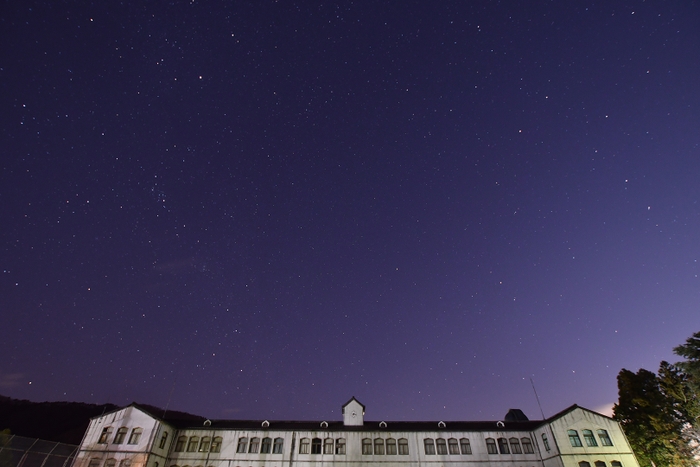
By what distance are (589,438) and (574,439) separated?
5.21 feet

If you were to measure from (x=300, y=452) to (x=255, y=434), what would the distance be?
5219 millimetres

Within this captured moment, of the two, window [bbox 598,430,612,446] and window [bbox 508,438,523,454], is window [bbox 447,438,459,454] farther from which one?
window [bbox 598,430,612,446]

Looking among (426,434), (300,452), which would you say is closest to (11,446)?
(300,452)

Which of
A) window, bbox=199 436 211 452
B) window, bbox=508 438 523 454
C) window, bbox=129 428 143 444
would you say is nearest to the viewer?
window, bbox=129 428 143 444

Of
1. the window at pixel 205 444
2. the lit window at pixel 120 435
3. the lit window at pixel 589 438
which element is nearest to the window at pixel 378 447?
the window at pixel 205 444

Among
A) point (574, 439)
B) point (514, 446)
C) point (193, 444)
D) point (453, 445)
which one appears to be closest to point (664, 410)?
point (574, 439)

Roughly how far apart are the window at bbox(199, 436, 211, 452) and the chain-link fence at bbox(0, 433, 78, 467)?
11571 millimetres

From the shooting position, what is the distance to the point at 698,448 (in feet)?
102

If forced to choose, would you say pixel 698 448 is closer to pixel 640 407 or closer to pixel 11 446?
pixel 640 407

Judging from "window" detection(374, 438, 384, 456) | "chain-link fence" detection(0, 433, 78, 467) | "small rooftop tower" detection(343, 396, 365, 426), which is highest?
"small rooftop tower" detection(343, 396, 365, 426)

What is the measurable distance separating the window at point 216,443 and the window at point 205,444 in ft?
1.50

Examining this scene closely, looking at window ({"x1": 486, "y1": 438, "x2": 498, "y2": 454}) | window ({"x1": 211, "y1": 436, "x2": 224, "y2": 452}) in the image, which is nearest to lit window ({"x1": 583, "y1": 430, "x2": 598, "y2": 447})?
window ({"x1": 486, "y1": 438, "x2": 498, "y2": 454})

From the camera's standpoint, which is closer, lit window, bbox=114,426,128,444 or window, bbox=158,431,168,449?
lit window, bbox=114,426,128,444

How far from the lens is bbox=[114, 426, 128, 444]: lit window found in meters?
35.8
